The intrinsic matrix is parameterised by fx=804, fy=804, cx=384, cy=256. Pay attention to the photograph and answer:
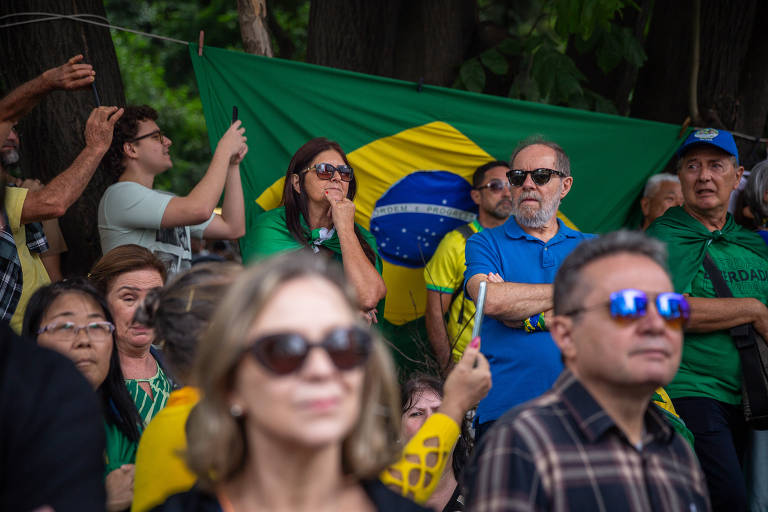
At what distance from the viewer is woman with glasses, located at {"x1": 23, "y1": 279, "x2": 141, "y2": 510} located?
8.86 feet

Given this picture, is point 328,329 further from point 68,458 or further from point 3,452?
point 3,452

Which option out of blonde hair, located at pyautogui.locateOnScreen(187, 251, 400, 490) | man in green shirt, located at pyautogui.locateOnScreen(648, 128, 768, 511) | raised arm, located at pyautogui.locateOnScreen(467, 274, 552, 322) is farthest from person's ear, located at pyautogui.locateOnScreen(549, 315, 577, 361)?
man in green shirt, located at pyautogui.locateOnScreen(648, 128, 768, 511)

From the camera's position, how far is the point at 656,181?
5078 millimetres

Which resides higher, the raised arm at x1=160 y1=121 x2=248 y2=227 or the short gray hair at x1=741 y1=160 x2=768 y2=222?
the raised arm at x1=160 y1=121 x2=248 y2=227

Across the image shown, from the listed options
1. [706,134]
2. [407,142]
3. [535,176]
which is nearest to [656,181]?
[706,134]

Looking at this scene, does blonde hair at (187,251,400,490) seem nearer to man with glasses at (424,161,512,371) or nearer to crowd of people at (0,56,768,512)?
crowd of people at (0,56,768,512)

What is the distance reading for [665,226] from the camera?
4.06 m

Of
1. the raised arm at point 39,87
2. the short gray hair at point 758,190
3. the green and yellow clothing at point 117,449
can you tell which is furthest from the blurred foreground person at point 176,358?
the short gray hair at point 758,190

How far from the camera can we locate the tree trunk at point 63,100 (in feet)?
15.1

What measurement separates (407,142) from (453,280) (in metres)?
0.98

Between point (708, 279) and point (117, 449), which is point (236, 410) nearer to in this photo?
point (117, 449)

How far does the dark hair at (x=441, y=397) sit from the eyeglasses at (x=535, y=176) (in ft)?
3.32

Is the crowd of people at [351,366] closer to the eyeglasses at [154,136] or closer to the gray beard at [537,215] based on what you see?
the gray beard at [537,215]

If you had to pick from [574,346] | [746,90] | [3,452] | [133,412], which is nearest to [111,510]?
[133,412]
